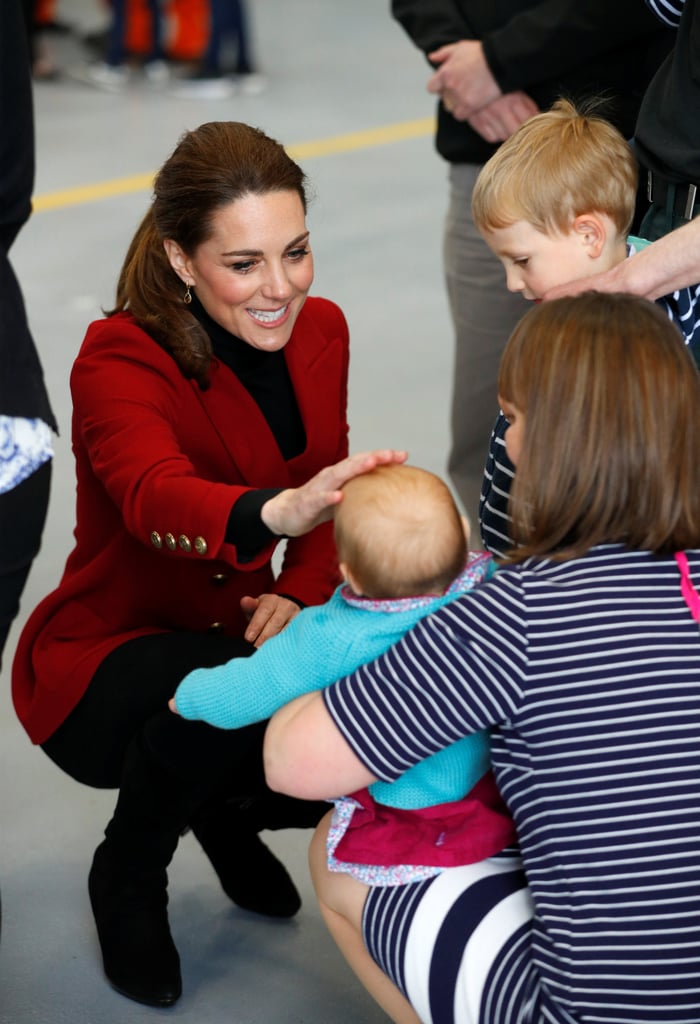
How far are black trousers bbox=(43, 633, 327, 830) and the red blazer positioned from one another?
4cm

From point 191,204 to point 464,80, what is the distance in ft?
3.64

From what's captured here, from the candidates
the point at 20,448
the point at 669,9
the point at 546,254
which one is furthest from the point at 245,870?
the point at 669,9

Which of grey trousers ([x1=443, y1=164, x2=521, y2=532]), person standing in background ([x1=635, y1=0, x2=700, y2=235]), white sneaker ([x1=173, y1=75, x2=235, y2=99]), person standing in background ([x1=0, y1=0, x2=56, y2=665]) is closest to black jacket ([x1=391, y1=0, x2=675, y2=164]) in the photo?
grey trousers ([x1=443, y1=164, x2=521, y2=532])

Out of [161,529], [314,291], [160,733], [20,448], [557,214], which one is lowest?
[314,291]

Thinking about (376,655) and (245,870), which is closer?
(376,655)

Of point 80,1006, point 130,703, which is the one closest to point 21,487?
point 130,703

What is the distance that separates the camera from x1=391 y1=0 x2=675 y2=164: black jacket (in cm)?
276

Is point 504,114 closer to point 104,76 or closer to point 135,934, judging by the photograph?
point 135,934

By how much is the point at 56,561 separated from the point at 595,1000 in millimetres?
2269

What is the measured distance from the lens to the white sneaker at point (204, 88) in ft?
26.6

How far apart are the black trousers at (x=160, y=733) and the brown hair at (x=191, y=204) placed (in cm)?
41

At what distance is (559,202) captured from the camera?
6.46 ft

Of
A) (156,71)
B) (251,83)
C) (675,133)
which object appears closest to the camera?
(675,133)

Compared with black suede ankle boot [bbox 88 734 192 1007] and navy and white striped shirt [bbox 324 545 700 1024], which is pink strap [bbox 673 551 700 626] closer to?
navy and white striped shirt [bbox 324 545 700 1024]
